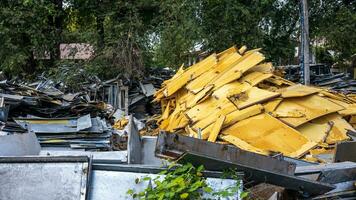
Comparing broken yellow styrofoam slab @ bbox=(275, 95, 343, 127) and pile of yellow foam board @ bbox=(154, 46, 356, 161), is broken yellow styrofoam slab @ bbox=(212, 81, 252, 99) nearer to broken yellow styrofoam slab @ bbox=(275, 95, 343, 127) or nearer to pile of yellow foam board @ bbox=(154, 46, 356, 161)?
pile of yellow foam board @ bbox=(154, 46, 356, 161)

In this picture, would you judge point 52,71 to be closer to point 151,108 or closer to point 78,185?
point 151,108

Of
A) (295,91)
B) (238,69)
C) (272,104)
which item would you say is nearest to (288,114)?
(272,104)

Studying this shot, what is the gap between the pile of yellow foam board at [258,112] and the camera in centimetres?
759

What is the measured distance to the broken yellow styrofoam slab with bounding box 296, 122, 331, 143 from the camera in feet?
25.4

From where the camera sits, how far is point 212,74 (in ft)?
32.6

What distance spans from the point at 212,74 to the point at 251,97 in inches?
67.1

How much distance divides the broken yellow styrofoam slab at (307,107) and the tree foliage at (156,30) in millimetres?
6746

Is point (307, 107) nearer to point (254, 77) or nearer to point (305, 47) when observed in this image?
point (254, 77)

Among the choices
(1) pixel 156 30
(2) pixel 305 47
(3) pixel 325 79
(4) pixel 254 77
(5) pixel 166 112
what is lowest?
(5) pixel 166 112

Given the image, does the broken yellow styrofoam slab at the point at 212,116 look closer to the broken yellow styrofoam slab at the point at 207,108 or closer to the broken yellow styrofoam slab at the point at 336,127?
the broken yellow styrofoam slab at the point at 207,108

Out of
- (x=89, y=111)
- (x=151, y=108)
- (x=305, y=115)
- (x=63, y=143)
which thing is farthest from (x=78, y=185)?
(x=151, y=108)

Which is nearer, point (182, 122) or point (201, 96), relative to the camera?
point (182, 122)

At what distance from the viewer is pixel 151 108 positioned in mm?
13781

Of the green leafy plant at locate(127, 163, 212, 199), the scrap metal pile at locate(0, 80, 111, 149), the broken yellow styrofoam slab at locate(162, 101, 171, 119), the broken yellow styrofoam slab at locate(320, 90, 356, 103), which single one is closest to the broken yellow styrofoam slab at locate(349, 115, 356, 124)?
the broken yellow styrofoam slab at locate(320, 90, 356, 103)
